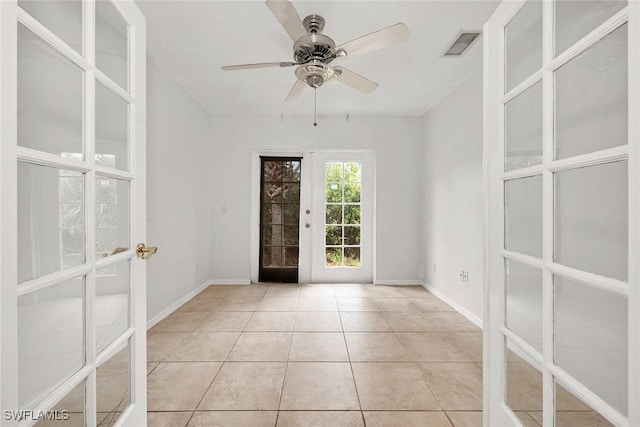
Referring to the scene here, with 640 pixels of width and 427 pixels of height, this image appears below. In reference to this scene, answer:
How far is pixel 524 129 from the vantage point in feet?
3.69

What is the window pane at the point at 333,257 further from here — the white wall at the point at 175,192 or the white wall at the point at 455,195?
the white wall at the point at 175,192

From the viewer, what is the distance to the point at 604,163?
31.9 inches

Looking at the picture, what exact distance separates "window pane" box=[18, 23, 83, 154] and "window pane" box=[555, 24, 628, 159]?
1.51 m

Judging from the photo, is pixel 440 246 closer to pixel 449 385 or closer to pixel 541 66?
pixel 449 385

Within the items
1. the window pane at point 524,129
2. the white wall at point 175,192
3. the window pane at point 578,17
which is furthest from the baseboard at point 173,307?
the window pane at point 578,17

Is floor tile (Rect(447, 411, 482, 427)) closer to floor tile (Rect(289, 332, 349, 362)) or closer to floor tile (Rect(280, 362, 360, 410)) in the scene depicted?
floor tile (Rect(280, 362, 360, 410))

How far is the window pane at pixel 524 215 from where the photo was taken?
1.05 m

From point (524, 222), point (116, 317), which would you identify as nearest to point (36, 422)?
point (116, 317)

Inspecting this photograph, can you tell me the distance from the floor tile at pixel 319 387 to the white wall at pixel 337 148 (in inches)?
98.0

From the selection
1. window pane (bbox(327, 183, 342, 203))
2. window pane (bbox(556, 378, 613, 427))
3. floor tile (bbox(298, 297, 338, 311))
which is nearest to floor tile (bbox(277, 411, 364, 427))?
window pane (bbox(556, 378, 613, 427))

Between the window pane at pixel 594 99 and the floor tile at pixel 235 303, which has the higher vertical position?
the window pane at pixel 594 99

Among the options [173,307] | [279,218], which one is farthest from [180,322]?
[279,218]

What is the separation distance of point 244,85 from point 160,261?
6.86 ft

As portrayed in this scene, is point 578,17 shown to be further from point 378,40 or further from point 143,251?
point 143,251
